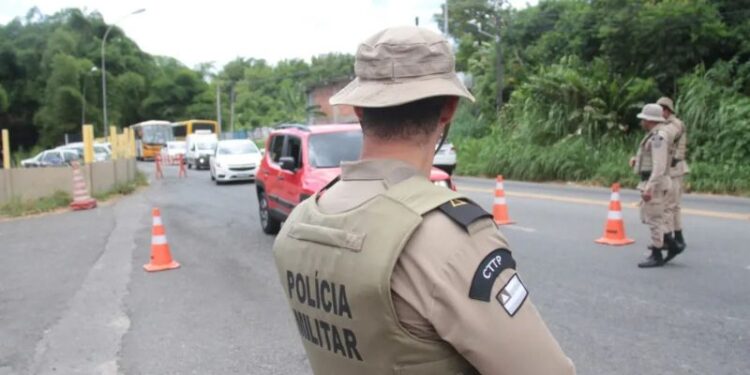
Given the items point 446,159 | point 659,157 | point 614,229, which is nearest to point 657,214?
point 659,157

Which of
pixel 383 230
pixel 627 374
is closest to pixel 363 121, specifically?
pixel 383 230

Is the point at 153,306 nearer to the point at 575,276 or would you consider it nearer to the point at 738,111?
the point at 575,276

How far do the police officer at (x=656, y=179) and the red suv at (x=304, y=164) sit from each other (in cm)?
239

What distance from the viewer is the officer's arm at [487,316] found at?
1.35 m

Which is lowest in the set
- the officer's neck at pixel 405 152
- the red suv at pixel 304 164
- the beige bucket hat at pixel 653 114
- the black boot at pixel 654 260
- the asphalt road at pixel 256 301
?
the asphalt road at pixel 256 301

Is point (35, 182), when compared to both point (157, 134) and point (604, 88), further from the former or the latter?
point (157, 134)

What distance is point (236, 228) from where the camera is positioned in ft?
38.7

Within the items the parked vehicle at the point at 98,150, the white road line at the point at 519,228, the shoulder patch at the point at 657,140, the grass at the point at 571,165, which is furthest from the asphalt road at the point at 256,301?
the parked vehicle at the point at 98,150

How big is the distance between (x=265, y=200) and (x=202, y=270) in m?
2.89

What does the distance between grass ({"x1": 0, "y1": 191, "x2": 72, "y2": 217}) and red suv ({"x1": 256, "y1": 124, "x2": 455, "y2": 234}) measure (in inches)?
294

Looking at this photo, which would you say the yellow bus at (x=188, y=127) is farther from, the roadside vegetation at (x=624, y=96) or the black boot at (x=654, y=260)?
the black boot at (x=654, y=260)

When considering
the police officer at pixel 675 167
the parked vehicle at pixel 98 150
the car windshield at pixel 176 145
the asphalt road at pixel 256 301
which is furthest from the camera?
the car windshield at pixel 176 145

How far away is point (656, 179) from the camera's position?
716 cm

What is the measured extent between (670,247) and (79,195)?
13.4m
